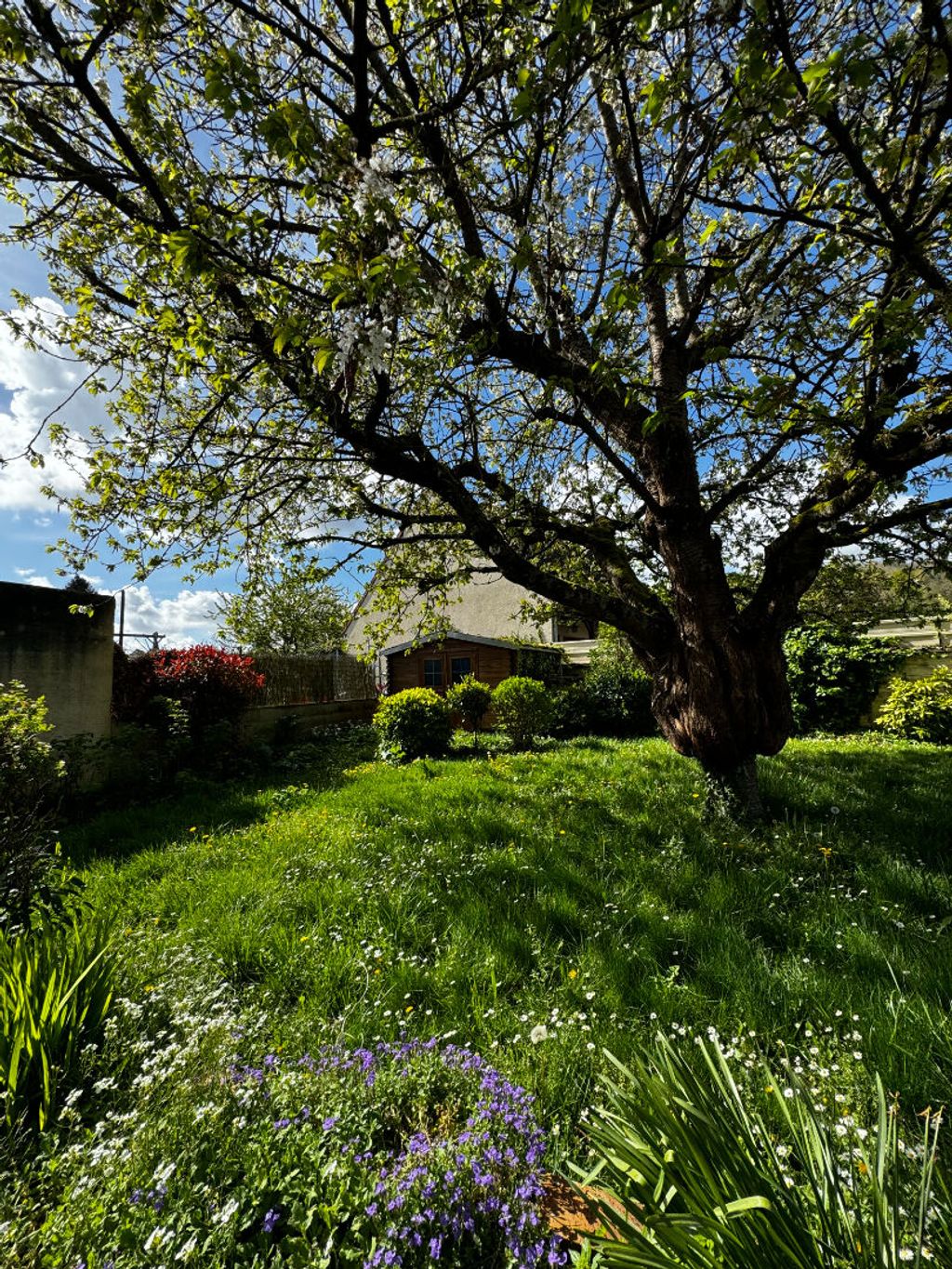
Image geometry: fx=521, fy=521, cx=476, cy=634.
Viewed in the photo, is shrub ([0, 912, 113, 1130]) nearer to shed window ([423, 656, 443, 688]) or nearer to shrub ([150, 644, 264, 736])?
shrub ([150, 644, 264, 736])

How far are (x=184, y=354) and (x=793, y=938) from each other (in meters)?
5.45

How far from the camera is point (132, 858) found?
4848 millimetres

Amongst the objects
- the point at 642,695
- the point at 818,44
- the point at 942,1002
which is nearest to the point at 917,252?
→ the point at 818,44

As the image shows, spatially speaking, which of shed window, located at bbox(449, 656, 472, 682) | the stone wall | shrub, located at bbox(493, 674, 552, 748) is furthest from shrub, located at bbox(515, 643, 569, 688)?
the stone wall

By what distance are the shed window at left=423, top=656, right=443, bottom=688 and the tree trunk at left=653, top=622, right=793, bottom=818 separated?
12487 mm

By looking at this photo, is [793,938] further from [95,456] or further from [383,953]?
[95,456]

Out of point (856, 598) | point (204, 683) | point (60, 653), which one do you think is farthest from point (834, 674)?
point (60, 653)

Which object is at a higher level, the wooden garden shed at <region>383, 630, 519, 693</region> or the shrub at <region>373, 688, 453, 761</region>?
the wooden garden shed at <region>383, 630, 519, 693</region>

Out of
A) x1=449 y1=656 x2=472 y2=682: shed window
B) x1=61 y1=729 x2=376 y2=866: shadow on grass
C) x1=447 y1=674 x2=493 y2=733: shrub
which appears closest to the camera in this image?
x1=61 y1=729 x2=376 y2=866: shadow on grass

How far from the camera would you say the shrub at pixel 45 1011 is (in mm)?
1911

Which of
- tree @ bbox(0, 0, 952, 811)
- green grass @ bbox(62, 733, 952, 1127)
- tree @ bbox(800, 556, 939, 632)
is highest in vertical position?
tree @ bbox(0, 0, 952, 811)

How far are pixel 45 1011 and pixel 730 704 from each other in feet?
16.1

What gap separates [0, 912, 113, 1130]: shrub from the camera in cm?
191

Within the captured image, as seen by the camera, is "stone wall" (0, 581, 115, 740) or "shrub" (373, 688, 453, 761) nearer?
"stone wall" (0, 581, 115, 740)
